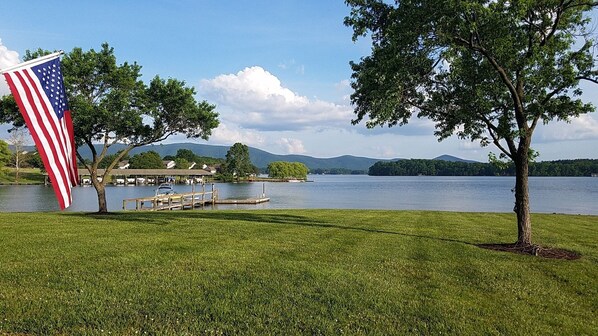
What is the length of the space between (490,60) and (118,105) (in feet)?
63.9

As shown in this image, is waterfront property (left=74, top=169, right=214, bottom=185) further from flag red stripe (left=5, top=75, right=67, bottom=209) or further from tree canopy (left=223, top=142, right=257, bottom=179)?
flag red stripe (left=5, top=75, right=67, bottom=209)

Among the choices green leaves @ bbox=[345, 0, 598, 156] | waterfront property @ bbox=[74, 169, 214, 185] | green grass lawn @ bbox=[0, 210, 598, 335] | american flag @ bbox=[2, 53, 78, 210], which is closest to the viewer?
green grass lawn @ bbox=[0, 210, 598, 335]

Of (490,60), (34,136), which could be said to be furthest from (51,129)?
(490,60)

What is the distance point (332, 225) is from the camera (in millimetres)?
19000

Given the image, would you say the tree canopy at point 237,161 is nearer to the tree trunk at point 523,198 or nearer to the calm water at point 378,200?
the calm water at point 378,200

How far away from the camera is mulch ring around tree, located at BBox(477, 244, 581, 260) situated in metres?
12.0

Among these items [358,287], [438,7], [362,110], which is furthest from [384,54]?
[358,287]

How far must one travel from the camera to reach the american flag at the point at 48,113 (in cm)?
729

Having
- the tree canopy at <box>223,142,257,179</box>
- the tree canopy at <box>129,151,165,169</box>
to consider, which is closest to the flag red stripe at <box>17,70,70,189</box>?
the tree canopy at <box>129,151,165,169</box>

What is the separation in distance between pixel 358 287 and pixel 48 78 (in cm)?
737

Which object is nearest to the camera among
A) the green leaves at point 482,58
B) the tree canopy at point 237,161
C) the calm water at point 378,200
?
the green leaves at point 482,58

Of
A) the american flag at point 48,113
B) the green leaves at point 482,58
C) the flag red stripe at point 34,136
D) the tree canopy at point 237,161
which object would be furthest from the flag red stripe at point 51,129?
the tree canopy at point 237,161

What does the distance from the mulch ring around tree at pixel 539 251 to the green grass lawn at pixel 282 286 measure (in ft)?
1.52

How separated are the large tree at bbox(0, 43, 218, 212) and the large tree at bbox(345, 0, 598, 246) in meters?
14.7
